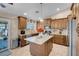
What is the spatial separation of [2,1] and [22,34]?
763 millimetres

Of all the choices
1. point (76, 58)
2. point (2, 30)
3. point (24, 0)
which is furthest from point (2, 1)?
point (76, 58)

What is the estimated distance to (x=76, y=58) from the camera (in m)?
1.61

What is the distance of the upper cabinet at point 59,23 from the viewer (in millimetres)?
1659

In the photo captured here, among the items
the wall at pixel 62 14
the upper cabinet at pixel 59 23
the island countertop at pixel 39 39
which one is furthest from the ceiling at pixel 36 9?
the island countertop at pixel 39 39

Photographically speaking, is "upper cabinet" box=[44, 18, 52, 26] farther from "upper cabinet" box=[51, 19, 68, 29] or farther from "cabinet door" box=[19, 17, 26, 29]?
"cabinet door" box=[19, 17, 26, 29]

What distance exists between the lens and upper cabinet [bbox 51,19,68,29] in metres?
1.66

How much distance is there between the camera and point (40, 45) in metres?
1.72

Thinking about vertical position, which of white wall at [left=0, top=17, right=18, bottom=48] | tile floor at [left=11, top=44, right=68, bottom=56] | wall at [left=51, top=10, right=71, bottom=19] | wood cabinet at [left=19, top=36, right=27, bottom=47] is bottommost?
tile floor at [left=11, top=44, right=68, bottom=56]

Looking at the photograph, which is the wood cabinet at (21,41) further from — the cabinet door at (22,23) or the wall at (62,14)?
the wall at (62,14)

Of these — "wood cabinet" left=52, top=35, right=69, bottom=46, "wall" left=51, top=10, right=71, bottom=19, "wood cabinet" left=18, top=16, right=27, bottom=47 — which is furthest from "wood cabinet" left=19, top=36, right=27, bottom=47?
"wall" left=51, top=10, right=71, bottom=19

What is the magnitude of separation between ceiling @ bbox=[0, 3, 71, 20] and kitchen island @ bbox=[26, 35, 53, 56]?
1.45 feet

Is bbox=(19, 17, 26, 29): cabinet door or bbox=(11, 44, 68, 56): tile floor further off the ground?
bbox=(19, 17, 26, 29): cabinet door

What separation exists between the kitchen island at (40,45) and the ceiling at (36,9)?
44cm

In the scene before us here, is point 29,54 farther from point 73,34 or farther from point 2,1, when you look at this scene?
point 2,1
